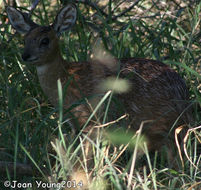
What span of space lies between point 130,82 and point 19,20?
1286 mm

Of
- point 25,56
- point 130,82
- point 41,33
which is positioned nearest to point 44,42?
point 41,33

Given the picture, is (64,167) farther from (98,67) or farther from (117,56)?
(117,56)

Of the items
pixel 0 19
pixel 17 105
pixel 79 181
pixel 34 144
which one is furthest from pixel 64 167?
pixel 0 19

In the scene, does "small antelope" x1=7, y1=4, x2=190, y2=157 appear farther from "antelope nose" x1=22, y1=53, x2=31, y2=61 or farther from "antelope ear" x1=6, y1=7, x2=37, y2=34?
"antelope ear" x1=6, y1=7, x2=37, y2=34

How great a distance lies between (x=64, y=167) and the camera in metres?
3.00

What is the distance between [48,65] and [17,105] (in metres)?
0.59

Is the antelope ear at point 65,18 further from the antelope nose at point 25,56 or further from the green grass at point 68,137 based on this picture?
the antelope nose at point 25,56

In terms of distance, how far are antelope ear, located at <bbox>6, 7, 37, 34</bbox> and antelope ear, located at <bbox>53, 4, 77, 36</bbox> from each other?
25 centimetres

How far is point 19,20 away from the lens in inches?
191

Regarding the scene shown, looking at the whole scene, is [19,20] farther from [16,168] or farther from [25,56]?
[16,168]

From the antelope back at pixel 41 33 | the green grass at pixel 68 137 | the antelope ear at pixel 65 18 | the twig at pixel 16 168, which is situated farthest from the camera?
the antelope ear at pixel 65 18

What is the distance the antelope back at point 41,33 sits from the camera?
4570 millimetres

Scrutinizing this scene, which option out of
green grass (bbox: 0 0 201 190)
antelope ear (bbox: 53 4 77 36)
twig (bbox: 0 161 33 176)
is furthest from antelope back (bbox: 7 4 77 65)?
twig (bbox: 0 161 33 176)

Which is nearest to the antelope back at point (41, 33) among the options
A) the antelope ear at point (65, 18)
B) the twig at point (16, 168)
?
the antelope ear at point (65, 18)
